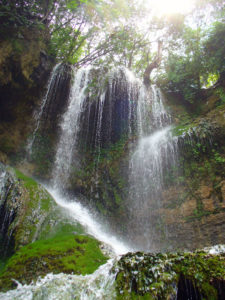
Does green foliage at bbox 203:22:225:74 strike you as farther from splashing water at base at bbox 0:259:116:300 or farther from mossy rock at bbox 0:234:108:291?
splashing water at base at bbox 0:259:116:300

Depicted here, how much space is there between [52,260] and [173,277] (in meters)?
1.84

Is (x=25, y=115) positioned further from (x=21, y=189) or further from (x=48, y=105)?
(x=21, y=189)

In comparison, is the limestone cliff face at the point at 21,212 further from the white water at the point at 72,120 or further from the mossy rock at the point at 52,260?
the white water at the point at 72,120

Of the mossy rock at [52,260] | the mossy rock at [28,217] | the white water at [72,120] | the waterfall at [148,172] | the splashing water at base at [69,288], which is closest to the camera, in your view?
the splashing water at base at [69,288]

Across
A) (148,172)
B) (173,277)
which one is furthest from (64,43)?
(173,277)

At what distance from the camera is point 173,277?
2.55 m

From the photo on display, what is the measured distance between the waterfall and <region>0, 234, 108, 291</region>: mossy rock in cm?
329

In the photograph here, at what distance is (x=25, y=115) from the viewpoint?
31.0 ft

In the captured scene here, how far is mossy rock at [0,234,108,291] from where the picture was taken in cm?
304

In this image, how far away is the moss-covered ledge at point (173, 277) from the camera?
2389 millimetres

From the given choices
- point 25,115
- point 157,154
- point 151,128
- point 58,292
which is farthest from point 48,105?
point 58,292

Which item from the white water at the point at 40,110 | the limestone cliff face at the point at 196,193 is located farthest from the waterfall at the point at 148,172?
the white water at the point at 40,110

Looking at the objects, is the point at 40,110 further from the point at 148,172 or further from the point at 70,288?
the point at 70,288

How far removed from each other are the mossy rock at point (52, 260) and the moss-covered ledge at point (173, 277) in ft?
2.69
